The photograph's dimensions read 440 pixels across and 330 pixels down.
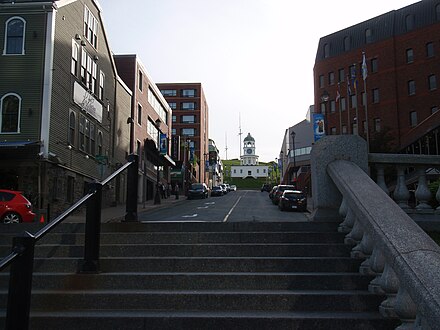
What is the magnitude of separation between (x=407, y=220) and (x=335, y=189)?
2.36m

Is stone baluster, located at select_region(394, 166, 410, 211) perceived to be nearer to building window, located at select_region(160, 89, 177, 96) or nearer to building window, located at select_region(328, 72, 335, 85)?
building window, located at select_region(328, 72, 335, 85)

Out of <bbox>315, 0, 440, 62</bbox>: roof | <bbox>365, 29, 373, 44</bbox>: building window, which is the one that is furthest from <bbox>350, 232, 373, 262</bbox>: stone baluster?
<bbox>365, 29, 373, 44</bbox>: building window

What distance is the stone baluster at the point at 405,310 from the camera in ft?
12.8

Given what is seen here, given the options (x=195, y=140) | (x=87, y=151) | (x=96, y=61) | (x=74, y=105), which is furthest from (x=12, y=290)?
(x=195, y=140)

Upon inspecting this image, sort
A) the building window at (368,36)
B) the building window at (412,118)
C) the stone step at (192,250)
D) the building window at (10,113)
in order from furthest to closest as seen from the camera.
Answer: the building window at (368,36), the building window at (412,118), the building window at (10,113), the stone step at (192,250)

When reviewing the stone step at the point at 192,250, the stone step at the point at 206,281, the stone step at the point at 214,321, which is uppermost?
Answer: the stone step at the point at 192,250

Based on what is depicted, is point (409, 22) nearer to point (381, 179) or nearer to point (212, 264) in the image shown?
point (381, 179)

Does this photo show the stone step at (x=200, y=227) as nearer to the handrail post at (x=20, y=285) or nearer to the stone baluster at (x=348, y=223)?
the stone baluster at (x=348, y=223)

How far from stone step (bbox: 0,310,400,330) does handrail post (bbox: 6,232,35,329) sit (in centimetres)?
81

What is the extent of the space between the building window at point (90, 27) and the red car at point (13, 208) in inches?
677

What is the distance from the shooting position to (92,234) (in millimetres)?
5539

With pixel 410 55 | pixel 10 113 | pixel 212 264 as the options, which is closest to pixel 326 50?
pixel 410 55

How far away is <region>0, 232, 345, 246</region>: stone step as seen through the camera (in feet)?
21.0

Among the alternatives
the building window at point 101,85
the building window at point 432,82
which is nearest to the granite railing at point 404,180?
the building window at point 101,85
